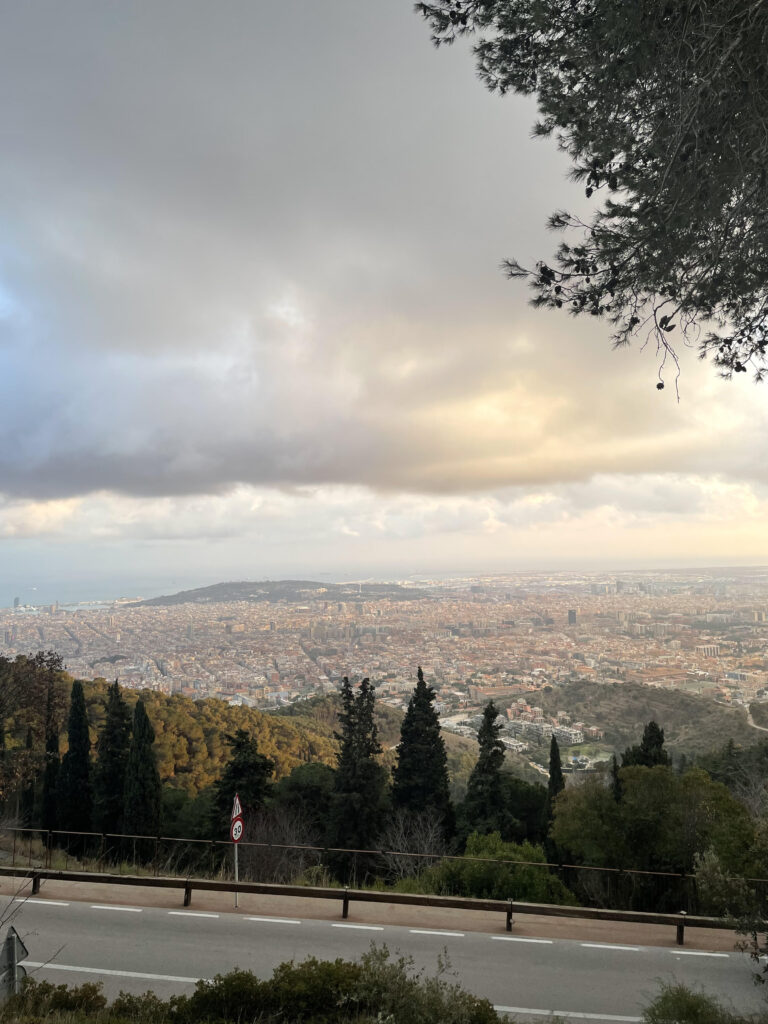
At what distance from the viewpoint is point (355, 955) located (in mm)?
6867

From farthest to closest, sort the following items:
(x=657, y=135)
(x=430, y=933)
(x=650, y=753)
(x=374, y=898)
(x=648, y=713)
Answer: (x=648, y=713) → (x=650, y=753) → (x=374, y=898) → (x=430, y=933) → (x=657, y=135)

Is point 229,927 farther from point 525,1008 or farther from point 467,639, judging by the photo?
point 467,639

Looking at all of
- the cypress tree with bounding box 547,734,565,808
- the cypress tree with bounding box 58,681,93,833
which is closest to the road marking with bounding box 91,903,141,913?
the cypress tree with bounding box 58,681,93,833

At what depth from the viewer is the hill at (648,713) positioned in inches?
1699

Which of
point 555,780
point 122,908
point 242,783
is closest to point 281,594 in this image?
point 555,780

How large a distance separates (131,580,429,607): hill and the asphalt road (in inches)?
4679

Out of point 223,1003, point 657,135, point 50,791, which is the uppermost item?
point 657,135

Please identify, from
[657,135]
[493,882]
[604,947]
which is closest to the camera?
[657,135]

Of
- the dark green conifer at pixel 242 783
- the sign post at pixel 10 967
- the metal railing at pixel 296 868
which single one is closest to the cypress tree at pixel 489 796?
the metal railing at pixel 296 868

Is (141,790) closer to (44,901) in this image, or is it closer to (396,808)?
(396,808)

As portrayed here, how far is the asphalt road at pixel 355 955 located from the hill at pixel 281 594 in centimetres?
11884

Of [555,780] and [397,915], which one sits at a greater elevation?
[397,915]

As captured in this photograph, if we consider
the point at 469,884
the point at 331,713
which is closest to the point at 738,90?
the point at 469,884

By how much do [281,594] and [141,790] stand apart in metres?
111
